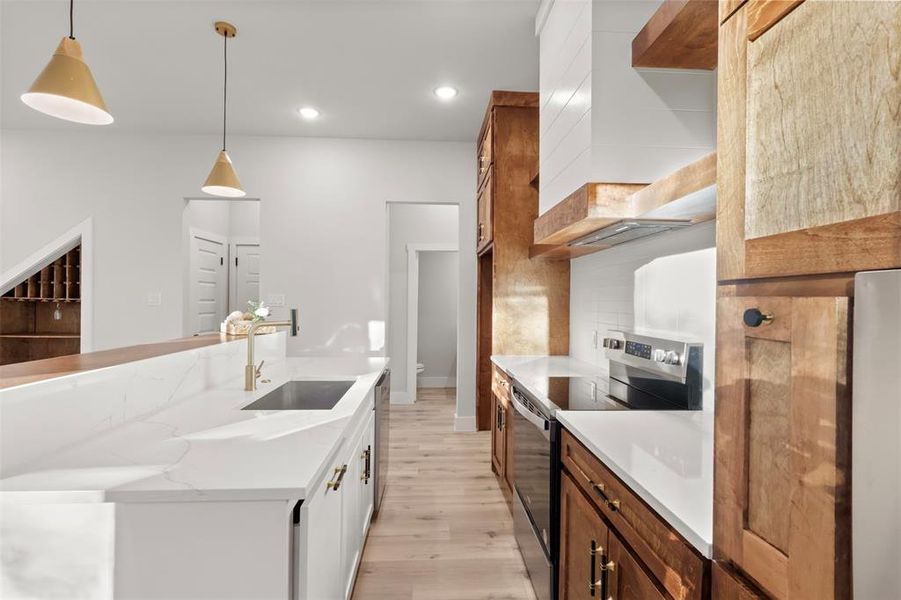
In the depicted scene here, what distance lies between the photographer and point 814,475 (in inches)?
22.4

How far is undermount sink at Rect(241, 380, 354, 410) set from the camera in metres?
2.23

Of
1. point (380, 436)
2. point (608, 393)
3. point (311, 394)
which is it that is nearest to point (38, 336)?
point (311, 394)

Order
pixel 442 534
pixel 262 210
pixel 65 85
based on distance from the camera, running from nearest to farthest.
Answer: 1. pixel 65 85
2. pixel 442 534
3. pixel 262 210

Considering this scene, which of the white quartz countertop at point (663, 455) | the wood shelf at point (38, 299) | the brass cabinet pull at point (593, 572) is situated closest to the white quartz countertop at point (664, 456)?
the white quartz countertop at point (663, 455)

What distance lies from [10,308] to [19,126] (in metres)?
2.38

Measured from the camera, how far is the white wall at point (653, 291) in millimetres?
1626

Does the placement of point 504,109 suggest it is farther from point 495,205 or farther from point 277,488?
point 277,488

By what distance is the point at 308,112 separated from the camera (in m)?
3.73

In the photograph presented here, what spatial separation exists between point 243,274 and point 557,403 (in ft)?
17.8

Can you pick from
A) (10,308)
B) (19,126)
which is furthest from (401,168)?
(10,308)

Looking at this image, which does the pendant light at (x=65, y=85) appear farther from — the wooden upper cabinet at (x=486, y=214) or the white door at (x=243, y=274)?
the white door at (x=243, y=274)

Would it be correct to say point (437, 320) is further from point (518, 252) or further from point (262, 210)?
point (518, 252)

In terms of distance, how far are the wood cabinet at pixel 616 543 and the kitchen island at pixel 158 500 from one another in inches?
28.7

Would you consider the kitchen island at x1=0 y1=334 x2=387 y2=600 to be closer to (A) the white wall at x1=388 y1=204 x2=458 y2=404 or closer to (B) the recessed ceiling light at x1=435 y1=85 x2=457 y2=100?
(B) the recessed ceiling light at x1=435 y1=85 x2=457 y2=100
